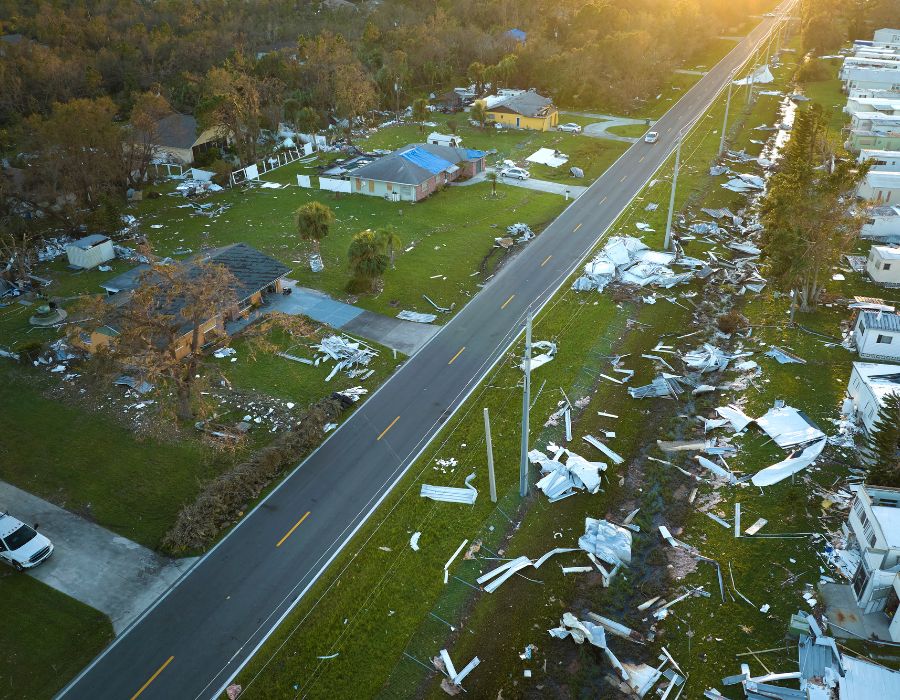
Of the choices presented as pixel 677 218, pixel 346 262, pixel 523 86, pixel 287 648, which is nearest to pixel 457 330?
pixel 346 262

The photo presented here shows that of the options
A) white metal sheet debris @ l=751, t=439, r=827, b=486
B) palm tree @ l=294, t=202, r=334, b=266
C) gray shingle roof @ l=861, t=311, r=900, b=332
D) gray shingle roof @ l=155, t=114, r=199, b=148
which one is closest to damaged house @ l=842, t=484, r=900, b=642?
white metal sheet debris @ l=751, t=439, r=827, b=486

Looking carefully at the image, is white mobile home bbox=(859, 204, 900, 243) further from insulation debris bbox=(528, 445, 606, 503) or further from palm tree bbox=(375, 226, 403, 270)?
insulation debris bbox=(528, 445, 606, 503)

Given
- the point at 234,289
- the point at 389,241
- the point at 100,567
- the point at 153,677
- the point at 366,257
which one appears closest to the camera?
the point at 153,677

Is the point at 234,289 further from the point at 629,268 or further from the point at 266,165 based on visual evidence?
the point at 266,165

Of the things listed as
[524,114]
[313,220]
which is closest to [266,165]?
[313,220]

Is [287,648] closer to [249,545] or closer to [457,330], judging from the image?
[249,545]

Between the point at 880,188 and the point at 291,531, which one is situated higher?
the point at 291,531

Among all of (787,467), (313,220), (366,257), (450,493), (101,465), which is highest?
(313,220)
